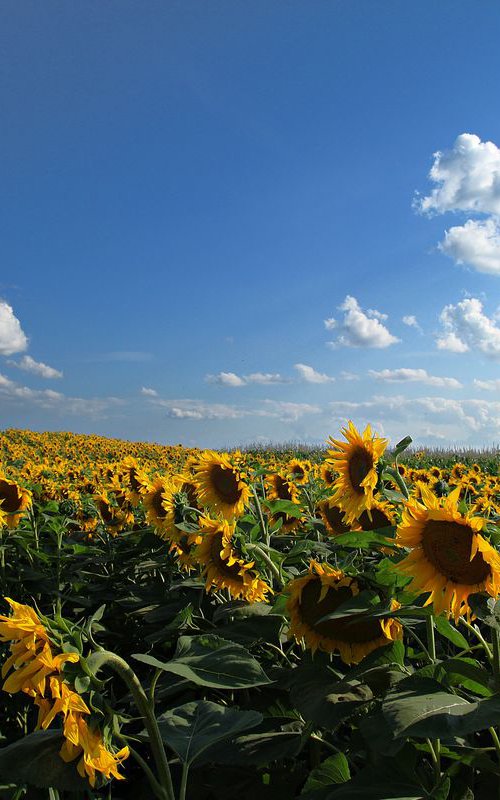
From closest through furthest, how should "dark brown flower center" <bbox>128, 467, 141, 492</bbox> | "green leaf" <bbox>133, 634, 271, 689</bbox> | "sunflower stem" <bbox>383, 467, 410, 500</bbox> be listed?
"green leaf" <bbox>133, 634, 271, 689</bbox> < "sunflower stem" <bbox>383, 467, 410, 500</bbox> < "dark brown flower center" <bbox>128, 467, 141, 492</bbox>

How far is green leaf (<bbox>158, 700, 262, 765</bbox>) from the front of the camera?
1.67 m

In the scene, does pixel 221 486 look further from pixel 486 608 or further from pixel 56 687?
pixel 56 687

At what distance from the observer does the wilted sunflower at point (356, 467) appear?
312 centimetres

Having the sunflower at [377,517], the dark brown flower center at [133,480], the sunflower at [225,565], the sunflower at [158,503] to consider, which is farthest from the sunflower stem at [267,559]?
the dark brown flower center at [133,480]

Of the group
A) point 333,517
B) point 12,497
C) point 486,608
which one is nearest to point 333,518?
point 333,517

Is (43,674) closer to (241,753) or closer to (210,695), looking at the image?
(241,753)

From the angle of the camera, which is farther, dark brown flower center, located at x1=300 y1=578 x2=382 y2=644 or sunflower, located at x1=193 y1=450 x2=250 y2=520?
sunflower, located at x1=193 y1=450 x2=250 y2=520

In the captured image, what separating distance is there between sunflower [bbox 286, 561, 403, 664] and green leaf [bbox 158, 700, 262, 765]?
582mm

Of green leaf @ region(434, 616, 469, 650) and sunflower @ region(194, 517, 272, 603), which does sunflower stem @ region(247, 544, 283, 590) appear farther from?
green leaf @ region(434, 616, 469, 650)

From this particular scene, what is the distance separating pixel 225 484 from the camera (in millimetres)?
4371

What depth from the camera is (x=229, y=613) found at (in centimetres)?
279

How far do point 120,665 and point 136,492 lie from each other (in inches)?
181

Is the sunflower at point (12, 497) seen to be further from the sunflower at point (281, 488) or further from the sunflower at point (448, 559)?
the sunflower at point (448, 559)

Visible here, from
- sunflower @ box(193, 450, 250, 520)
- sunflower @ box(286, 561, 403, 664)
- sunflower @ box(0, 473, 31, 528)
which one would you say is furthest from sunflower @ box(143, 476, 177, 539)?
sunflower @ box(286, 561, 403, 664)
